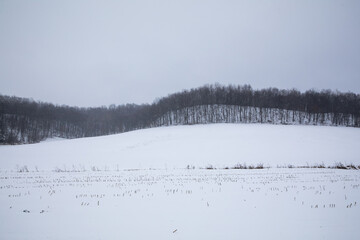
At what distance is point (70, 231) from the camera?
5.53m

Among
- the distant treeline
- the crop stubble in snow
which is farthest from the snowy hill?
the distant treeline

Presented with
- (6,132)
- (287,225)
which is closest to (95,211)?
(287,225)

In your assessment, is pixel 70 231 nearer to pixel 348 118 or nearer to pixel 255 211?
pixel 255 211

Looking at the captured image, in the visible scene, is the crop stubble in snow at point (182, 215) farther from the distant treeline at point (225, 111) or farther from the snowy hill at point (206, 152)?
the distant treeline at point (225, 111)

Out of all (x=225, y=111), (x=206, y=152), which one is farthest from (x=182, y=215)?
(x=225, y=111)

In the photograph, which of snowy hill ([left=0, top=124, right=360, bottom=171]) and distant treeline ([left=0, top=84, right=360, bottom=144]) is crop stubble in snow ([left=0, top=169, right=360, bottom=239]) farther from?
distant treeline ([left=0, top=84, right=360, bottom=144])

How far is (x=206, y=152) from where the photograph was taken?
36.2 m

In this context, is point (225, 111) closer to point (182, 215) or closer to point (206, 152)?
point (206, 152)

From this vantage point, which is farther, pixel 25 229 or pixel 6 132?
pixel 6 132

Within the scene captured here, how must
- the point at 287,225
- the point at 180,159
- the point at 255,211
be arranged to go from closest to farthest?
1. the point at 287,225
2. the point at 255,211
3. the point at 180,159

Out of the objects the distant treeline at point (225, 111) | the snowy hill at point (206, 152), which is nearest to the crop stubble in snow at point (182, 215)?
the snowy hill at point (206, 152)

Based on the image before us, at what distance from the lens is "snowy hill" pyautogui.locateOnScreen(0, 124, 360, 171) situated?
28253mm

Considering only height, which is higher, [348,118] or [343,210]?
[348,118]

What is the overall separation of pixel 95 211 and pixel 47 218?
4.83 feet
